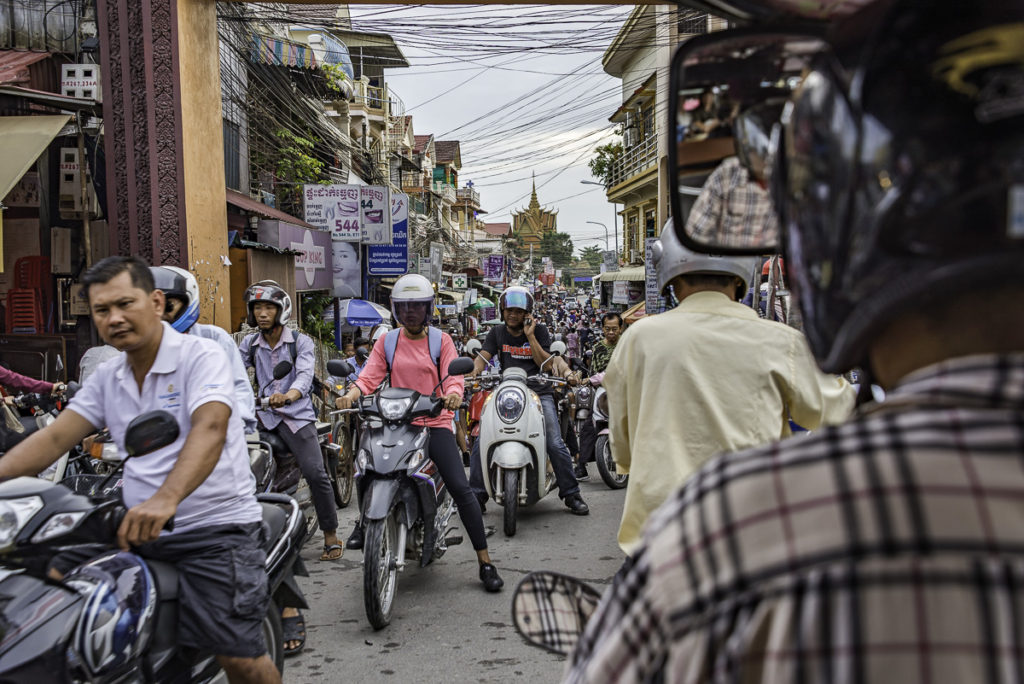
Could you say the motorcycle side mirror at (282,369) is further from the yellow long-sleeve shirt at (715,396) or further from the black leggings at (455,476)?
the yellow long-sleeve shirt at (715,396)

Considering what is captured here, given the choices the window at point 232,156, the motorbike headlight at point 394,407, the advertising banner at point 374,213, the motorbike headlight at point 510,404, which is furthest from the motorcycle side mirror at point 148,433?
the advertising banner at point 374,213

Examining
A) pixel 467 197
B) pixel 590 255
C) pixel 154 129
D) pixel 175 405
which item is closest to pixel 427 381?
pixel 175 405

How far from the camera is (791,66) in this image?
4.15 feet

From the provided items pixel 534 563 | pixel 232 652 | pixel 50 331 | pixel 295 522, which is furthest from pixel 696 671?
pixel 50 331

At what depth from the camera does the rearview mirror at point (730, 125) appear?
1.26 m

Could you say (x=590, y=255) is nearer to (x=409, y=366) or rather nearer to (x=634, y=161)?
(x=634, y=161)

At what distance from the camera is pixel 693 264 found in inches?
105

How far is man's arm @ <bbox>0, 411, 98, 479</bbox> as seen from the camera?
8.77 feet

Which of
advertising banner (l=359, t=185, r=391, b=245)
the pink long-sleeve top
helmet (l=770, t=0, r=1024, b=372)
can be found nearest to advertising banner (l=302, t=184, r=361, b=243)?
advertising banner (l=359, t=185, r=391, b=245)

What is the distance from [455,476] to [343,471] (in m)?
2.89

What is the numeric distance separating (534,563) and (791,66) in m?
5.16

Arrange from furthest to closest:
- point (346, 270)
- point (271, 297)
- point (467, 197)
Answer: point (467, 197)
point (346, 270)
point (271, 297)

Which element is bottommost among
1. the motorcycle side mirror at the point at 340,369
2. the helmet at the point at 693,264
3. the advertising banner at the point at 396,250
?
the motorcycle side mirror at the point at 340,369

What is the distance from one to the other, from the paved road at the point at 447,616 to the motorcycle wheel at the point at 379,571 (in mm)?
127
